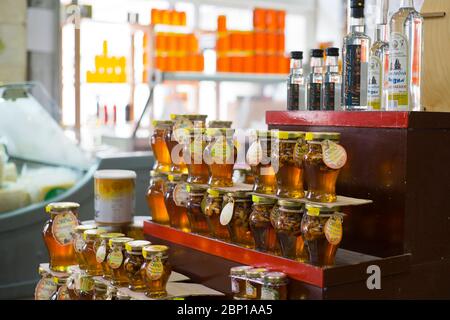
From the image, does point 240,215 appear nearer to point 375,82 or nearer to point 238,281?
point 238,281

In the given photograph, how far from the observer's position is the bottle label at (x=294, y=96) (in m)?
2.30

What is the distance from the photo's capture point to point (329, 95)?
2166 mm

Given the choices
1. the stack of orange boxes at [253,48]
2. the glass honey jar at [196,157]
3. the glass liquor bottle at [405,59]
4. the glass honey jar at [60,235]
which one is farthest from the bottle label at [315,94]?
the stack of orange boxes at [253,48]

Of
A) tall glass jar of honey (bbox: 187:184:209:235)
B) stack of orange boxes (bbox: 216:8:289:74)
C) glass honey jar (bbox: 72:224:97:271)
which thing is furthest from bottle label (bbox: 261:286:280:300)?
stack of orange boxes (bbox: 216:8:289:74)

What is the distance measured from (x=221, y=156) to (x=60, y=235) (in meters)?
0.75

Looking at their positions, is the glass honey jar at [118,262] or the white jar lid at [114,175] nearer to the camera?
the glass honey jar at [118,262]

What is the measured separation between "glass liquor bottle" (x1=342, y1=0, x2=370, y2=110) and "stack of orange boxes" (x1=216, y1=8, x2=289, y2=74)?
4.14 meters

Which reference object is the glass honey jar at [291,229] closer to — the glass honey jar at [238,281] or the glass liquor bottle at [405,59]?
the glass honey jar at [238,281]

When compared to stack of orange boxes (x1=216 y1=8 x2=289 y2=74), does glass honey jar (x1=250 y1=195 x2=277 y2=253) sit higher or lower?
lower

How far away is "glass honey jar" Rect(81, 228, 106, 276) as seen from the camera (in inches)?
90.0

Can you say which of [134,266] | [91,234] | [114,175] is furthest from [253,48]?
[134,266]

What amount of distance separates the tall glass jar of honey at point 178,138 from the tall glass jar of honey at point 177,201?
0.08m

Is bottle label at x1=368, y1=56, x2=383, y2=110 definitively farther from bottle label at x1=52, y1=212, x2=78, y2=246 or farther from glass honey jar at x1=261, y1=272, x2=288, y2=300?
bottle label at x1=52, y1=212, x2=78, y2=246
